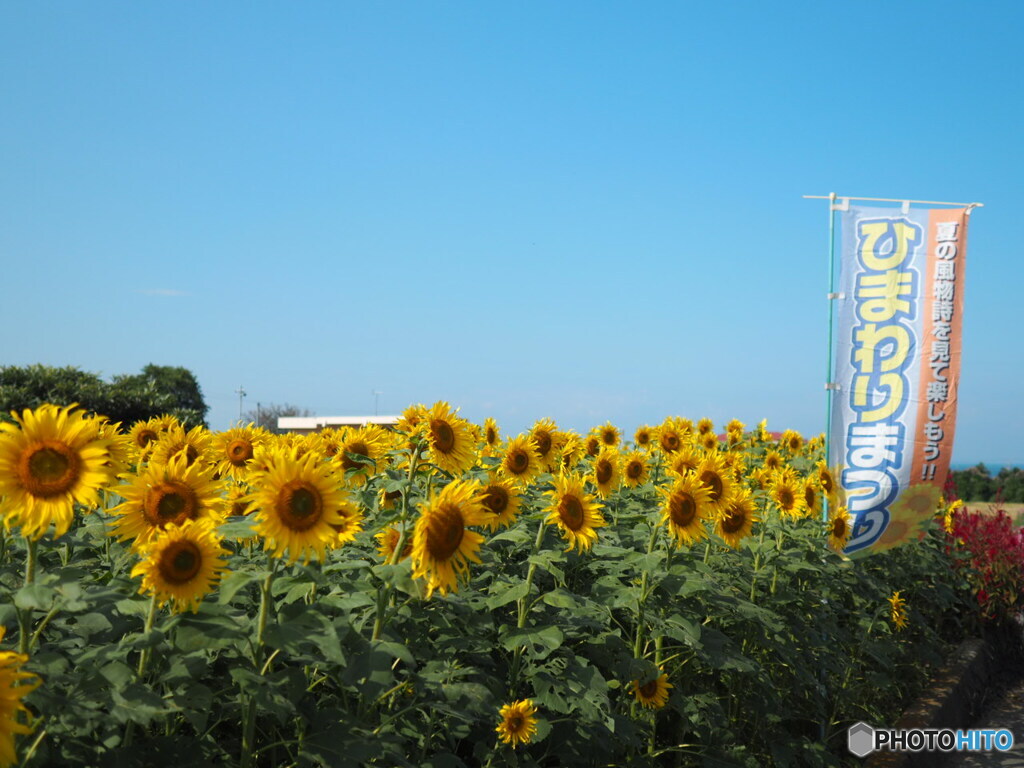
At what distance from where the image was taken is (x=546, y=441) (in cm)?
507

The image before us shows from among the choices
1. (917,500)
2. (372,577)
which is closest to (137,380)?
(917,500)

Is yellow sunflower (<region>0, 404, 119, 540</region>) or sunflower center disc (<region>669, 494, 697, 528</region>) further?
sunflower center disc (<region>669, 494, 697, 528</region>)

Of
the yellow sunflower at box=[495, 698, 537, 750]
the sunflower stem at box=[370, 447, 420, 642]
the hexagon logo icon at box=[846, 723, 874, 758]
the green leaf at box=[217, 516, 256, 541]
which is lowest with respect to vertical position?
the hexagon logo icon at box=[846, 723, 874, 758]

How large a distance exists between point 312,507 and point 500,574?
4.70ft

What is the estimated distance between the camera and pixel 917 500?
22.9 feet

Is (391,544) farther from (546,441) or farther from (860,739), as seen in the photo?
(860,739)

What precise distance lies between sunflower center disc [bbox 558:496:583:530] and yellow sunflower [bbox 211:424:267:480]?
1340 mm

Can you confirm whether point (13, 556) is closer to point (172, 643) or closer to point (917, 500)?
point (172, 643)

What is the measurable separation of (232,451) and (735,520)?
8.17ft

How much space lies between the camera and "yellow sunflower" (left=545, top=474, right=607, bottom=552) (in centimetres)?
372

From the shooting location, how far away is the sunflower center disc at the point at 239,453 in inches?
156

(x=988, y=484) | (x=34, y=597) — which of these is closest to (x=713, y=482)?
Answer: (x=34, y=597)

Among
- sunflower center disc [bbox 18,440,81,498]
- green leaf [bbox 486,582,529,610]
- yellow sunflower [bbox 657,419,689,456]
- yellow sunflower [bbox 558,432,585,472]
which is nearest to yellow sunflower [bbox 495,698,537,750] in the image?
green leaf [bbox 486,582,529,610]

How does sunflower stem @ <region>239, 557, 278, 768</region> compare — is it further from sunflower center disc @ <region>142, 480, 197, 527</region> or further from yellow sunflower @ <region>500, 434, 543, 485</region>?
yellow sunflower @ <region>500, 434, 543, 485</region>
